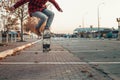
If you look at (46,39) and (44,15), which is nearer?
(44,15)

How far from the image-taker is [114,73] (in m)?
11.2

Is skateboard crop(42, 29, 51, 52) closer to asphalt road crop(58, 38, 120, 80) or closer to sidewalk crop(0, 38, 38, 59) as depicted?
asphalt road crop(58, 38, 120, 80)

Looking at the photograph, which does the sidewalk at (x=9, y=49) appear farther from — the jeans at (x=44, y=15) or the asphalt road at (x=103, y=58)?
the jeans at (x=44, y=15)

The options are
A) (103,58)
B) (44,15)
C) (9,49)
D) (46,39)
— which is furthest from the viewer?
(9,49)

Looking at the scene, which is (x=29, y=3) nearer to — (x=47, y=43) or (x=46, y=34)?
(x=46, y=34)

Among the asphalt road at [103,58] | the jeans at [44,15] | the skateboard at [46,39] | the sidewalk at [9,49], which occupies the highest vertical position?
the jeans at [44,15]

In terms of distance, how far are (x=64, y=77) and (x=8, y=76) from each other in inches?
67.3

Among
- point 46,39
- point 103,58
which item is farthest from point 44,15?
point 103,58

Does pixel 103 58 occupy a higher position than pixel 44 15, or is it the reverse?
pixel 44 15

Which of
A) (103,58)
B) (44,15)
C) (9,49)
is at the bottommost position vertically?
(103,58)

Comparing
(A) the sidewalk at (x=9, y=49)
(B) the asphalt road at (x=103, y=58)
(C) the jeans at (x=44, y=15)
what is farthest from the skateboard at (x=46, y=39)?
(A) the sidewalk at (x=9, y=49)

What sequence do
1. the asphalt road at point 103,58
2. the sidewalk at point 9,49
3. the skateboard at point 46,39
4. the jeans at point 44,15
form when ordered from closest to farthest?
the jeans at point 44,15 → the skateboard at point 46,39 → the asphalt road at point 103,58 → the sidewalk at point 9,49

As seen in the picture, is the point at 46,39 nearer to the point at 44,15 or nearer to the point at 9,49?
the point at 44,15

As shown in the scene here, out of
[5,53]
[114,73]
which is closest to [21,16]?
[5,53]
